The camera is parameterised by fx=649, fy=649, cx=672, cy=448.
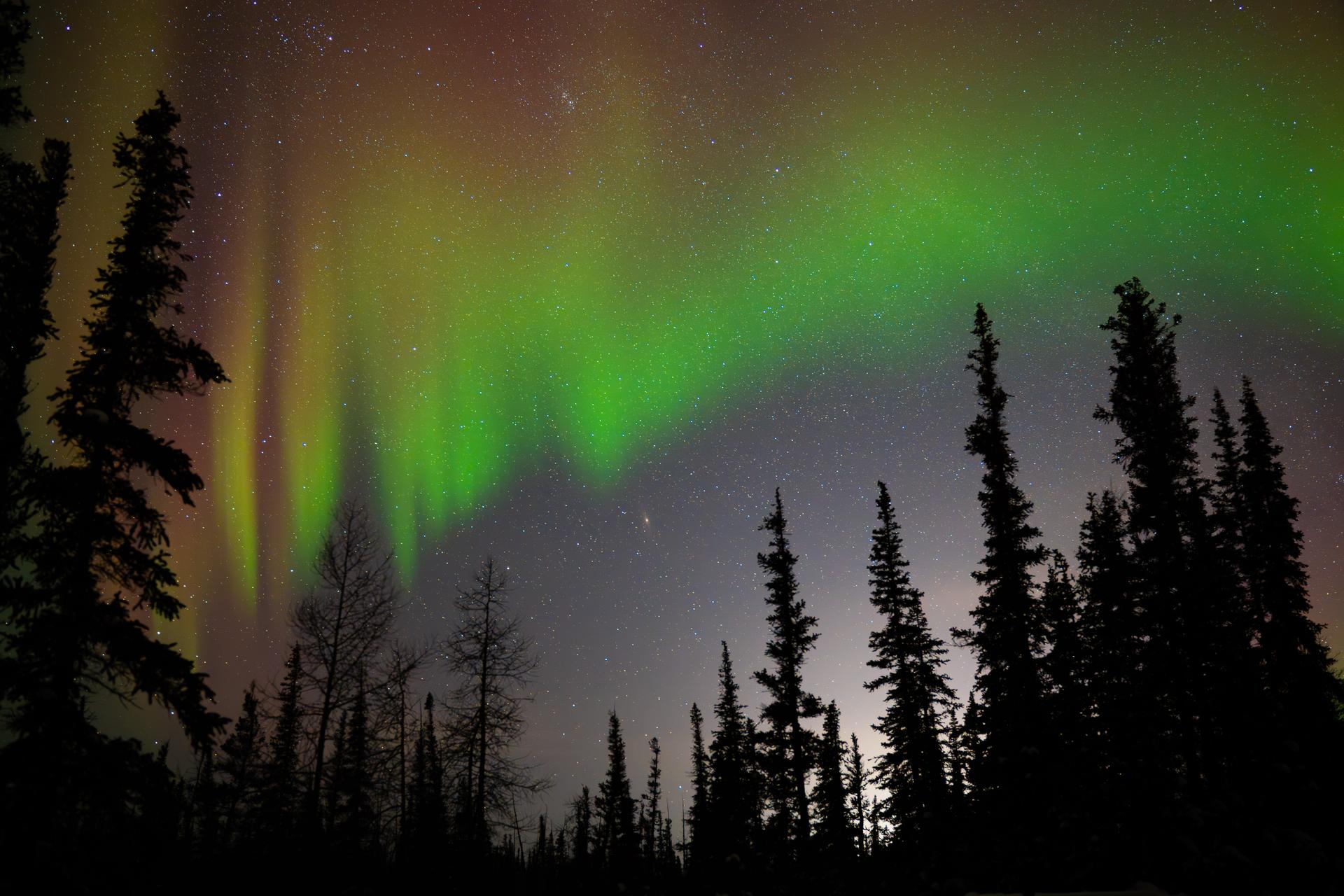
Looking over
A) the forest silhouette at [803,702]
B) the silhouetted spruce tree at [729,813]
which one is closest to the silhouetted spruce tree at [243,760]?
the forest silhouette at [803,702]

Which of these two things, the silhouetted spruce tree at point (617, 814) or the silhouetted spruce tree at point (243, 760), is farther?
the silhouetted spruce tree at point (617, 814)

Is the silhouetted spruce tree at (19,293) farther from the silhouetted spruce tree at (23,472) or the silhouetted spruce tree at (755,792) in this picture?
the silhouetted spruce tree at (755,792)

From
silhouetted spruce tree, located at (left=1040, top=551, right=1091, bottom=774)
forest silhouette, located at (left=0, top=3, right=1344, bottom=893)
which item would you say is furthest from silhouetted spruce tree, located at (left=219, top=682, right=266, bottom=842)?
silhouetted spruce tree, located at (left=1040, top=551, right=1091, bottom=774)

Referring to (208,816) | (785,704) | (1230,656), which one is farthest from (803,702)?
(208,816)

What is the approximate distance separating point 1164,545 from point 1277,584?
12.3 m

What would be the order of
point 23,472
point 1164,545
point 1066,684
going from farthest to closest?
point 1066,684, point 1164,545, point 23,472

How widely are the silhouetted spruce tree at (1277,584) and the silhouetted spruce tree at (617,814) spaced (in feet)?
127

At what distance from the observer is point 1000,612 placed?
22266mm

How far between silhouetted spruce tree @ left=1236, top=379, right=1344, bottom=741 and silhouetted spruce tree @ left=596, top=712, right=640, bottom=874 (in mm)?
38570

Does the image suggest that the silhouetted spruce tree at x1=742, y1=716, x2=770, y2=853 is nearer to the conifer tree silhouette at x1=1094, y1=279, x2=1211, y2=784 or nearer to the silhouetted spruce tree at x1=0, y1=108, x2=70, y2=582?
the conifer tree silhouette at x1=1094, y1=279, x2=1211, y2=784

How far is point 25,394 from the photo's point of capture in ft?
38.5

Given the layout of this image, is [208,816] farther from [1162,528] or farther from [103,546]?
[1162,528]

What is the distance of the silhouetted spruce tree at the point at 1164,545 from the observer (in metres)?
20.0

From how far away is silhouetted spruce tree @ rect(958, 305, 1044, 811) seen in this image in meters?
20.6
